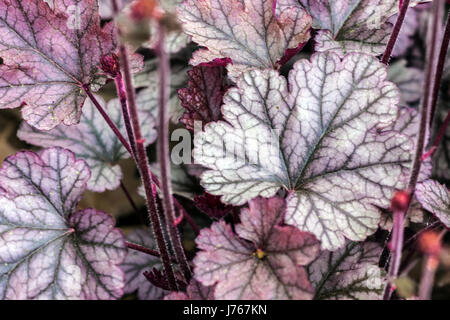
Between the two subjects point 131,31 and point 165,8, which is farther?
point 165,8

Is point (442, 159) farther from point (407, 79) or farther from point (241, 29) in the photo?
point (241, 29)

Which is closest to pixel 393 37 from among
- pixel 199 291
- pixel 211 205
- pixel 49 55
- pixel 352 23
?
pixel 352 23

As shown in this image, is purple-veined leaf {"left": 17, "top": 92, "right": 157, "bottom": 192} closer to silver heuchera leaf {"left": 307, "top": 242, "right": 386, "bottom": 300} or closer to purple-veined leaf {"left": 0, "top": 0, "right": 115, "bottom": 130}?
purple-veined leaf {"left": 0, "top": 0, "right": 115, "bottom": 130}

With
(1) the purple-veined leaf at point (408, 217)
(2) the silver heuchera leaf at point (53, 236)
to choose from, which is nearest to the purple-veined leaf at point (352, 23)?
(1) the purple-veined leaf at point (408, 217)

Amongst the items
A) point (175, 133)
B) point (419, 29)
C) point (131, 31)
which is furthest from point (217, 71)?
point (419, 29)
